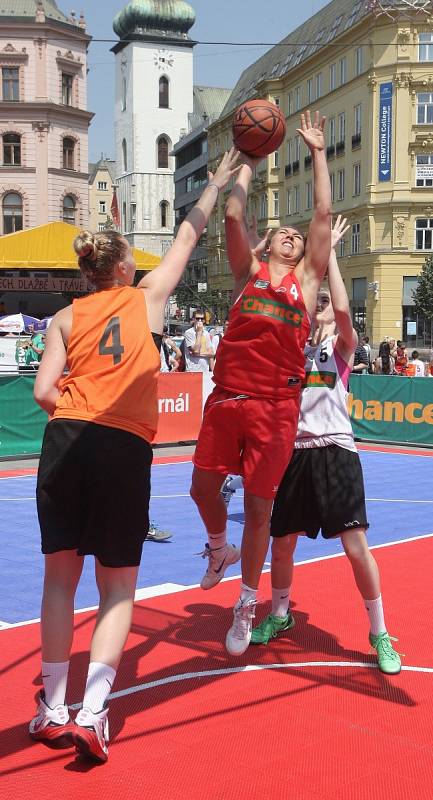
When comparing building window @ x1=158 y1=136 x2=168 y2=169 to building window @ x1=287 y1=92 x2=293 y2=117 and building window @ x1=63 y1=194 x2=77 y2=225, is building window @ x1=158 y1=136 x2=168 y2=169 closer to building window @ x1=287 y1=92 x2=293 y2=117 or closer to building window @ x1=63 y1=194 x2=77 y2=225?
building window @ x1=287 y1=92 x2=293 y2=117

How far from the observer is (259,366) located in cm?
452

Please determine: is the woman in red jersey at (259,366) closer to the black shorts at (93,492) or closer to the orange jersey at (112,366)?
the orange jersey at (112,366)

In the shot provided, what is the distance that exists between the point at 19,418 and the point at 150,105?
3878 inches

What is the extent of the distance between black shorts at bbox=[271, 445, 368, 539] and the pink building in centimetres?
5099

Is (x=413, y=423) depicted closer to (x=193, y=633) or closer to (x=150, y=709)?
(x=193, y=633)

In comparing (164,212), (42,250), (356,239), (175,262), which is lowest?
(175,262)

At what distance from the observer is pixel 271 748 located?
383 cm

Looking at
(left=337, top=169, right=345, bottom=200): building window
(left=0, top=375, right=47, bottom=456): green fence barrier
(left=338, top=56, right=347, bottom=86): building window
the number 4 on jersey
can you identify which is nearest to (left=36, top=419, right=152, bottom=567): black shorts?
the number 4 on jersey

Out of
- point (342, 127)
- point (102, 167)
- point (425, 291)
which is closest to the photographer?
point (425, 291)

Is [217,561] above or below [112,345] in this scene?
below

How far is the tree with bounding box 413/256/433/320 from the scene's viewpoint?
145 ft

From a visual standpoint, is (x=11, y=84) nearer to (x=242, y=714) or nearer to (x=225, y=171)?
(x=225, y=171)

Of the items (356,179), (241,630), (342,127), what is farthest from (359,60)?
(241,630)

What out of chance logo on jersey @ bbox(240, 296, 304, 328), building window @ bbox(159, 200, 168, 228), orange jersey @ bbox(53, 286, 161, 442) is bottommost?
orange jersey @ bbox(53, 286, 161, 442)
